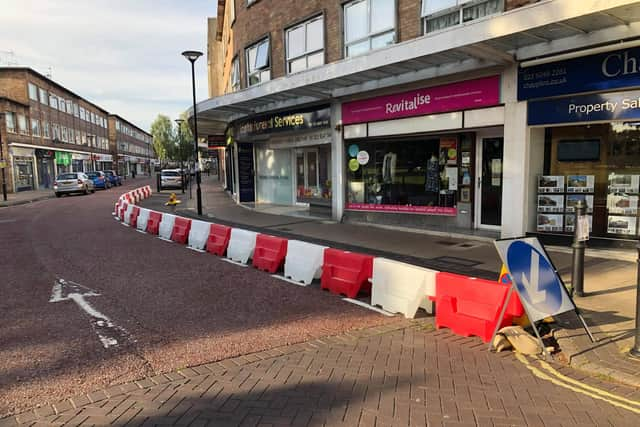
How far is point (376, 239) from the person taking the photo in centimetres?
1076

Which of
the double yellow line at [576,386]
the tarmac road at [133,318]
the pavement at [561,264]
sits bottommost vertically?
the double yellow line at [576,386]

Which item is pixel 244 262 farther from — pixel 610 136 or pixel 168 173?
pixel 168 173

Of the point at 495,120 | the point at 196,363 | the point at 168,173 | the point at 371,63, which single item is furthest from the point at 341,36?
the point at 168,173

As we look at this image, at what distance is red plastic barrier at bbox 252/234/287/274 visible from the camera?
7871 millimetres

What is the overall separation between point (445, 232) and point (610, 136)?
12.7 feet

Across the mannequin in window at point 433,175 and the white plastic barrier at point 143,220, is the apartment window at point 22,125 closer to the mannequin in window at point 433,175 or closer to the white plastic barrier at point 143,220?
the white plastic barrier at point 143,220

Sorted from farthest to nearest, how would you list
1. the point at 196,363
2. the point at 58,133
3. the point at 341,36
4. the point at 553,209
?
1. the point at 58,133
2. the point at 341,36
3. the point at 553,209
4. the point at 196,363

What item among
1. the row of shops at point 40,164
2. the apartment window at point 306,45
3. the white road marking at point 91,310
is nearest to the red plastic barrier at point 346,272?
the white road marking at point 91,310

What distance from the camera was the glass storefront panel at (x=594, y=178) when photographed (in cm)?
840

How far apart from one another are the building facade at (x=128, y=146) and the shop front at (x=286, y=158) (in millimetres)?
67013

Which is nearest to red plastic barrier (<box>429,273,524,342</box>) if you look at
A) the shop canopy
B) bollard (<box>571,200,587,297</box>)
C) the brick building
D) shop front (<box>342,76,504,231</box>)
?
bollard (<box>571,200,587,297</box>)

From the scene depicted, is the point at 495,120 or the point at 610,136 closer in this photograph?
the point at 610,136

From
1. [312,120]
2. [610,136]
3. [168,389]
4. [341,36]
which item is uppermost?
[341,36]

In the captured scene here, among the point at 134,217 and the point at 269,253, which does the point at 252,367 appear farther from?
the point at 134,217
